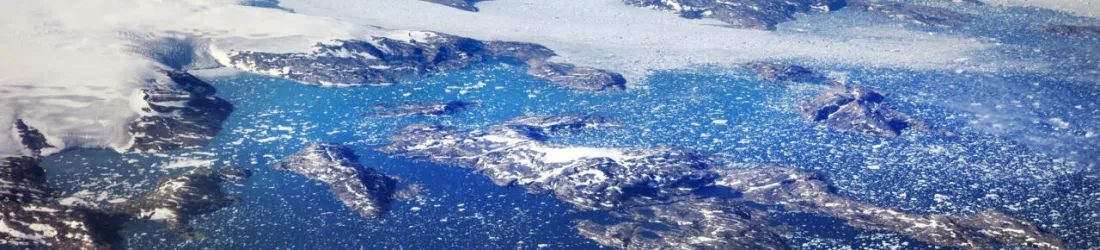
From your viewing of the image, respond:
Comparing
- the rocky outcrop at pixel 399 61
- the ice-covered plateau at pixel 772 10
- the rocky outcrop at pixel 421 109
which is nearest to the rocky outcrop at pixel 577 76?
the rocky outcrop at pixel 399 61

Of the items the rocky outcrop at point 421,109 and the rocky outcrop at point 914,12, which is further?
the rocky outcrop at point 914,12

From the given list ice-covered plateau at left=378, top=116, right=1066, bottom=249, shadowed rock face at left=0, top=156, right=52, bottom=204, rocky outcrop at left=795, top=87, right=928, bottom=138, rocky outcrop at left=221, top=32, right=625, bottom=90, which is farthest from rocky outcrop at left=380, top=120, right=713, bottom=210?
shadowed rock face at left=0, top=156, right=52, bottom=204

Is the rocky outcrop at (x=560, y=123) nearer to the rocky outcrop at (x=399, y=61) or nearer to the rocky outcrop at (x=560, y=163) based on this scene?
the rocky outcrop at (x=560, y=163)

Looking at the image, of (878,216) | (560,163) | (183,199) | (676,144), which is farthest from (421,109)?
(878,216)

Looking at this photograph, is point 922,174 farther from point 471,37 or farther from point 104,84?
point 104,84

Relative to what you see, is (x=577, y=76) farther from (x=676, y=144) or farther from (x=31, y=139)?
(x=31, y=139)

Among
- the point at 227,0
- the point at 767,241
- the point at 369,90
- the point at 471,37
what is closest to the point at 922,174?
the point at 767,241

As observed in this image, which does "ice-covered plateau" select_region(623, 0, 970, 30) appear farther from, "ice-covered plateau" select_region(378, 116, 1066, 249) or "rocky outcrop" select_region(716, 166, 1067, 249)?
"rocky outcrop" select_region(716, 166, 1067, 249)
